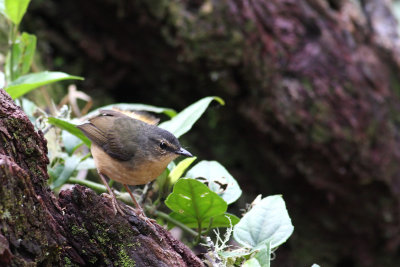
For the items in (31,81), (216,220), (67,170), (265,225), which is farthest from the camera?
(31,81)

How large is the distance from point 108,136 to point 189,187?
845 millimetres

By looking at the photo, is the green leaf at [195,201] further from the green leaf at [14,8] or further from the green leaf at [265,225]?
the green leaf at [14,8]

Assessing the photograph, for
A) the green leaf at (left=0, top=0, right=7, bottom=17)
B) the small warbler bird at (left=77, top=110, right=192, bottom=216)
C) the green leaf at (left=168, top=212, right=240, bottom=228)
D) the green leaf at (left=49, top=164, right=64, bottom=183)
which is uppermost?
the green leaf at (left=0, top=0, right=7, bottom=17)

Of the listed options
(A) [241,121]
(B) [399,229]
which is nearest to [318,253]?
(B) [399,229]

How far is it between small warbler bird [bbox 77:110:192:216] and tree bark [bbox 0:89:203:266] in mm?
614

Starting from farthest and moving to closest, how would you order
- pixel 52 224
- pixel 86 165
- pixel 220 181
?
1. pixel 86 165
2. pixel 220 181
3. pixel 52 224

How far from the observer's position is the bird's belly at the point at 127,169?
108 inches

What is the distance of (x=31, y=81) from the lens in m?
2.93

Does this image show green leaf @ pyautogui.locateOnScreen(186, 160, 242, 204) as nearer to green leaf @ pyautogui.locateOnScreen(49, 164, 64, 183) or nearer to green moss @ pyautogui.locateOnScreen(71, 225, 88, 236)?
green leaf @ pyautogui.locateOnScreen(49, 164, 64, 183)

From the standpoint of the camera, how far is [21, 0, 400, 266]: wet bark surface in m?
4.96

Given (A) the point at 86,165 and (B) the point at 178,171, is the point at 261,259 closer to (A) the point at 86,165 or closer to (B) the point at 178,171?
(B) the point at 178,171

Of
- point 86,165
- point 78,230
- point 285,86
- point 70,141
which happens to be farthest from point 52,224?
point 285,86

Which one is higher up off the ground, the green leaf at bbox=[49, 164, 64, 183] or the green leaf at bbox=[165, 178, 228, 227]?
the green leaf at bbox=[165, 178, 228, 227]

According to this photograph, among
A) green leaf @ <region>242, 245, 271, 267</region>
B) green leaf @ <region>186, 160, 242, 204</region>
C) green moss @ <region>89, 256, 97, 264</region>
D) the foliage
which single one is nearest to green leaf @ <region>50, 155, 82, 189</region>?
the foliage
